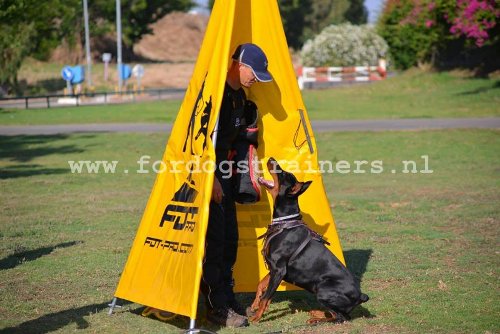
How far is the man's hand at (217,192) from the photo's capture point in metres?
6.29

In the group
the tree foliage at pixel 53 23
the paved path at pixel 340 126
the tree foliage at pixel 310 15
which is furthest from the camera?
the tree foliage at pixel 310 15

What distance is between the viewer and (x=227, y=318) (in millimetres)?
6383

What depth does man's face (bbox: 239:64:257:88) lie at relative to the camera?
6332mm

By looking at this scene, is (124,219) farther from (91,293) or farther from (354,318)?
(354,318)

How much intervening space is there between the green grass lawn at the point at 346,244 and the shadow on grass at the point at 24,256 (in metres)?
0.02

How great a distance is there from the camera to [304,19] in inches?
3536

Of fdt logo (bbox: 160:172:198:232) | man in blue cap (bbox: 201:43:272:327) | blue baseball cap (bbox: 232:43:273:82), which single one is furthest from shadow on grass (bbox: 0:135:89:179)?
blue baseball cap (bbox: 232:43:273:82)

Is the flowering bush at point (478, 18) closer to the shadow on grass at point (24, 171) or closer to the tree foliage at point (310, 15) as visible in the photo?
the shadow on grass at point (24, 171)

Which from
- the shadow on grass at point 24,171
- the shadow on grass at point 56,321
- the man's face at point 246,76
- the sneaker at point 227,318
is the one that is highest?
the man's face at point 246,76

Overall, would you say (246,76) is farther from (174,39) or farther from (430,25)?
(174,39)

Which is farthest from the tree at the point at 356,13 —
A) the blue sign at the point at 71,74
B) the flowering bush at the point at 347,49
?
the blue sign at the point at 71,74

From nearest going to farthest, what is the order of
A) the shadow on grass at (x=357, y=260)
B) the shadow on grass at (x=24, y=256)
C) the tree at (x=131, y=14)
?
the shadow on grass at (x=357, y=260) → the shadow on grass at (x=24, y=256) → the tree at (x=131, y=14)

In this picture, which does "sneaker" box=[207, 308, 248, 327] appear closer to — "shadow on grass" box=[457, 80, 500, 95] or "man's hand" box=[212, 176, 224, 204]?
→ "man's hand" box=[212, 176, 224, 204]

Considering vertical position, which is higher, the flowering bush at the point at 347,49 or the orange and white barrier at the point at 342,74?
the flowering bush at the point at 347,49
